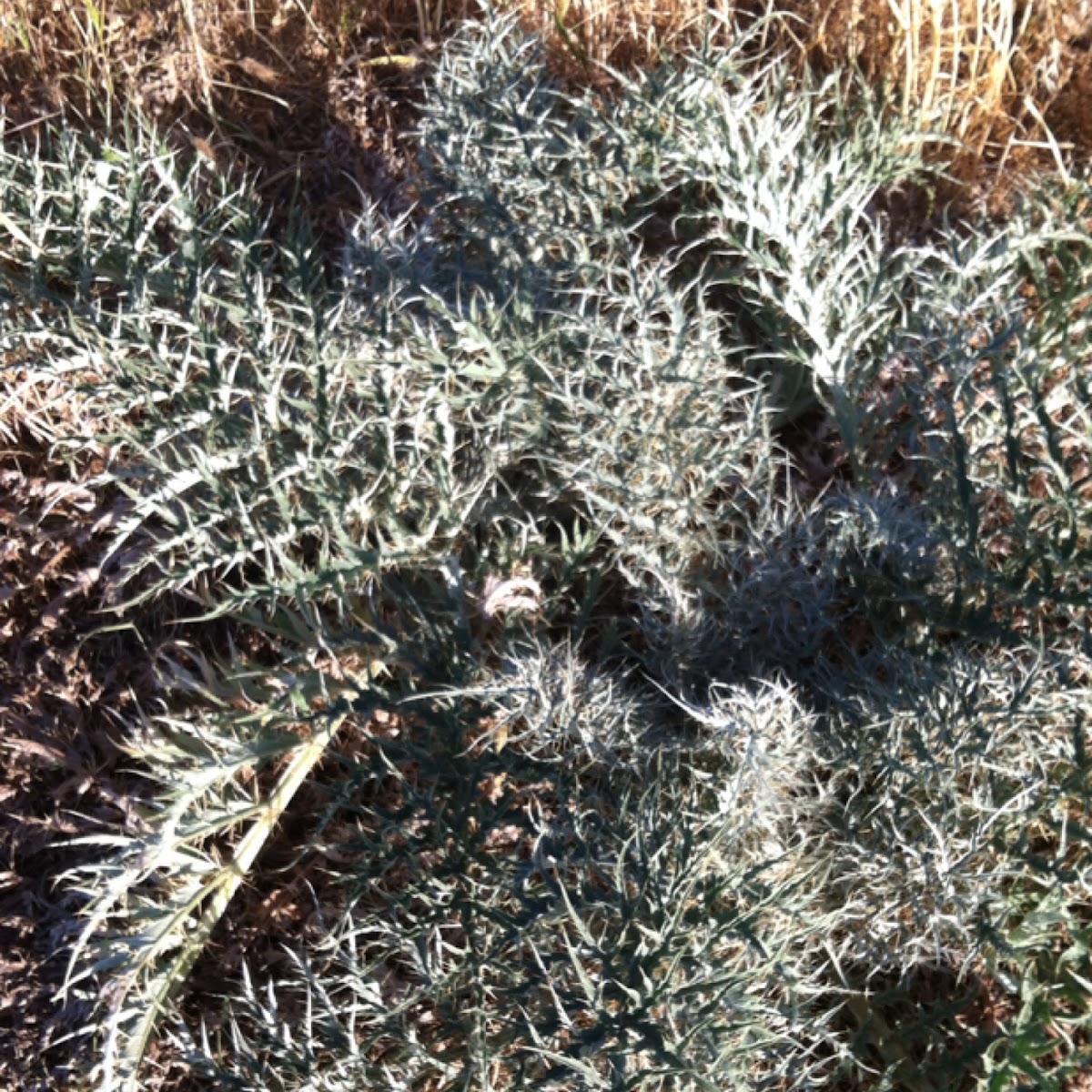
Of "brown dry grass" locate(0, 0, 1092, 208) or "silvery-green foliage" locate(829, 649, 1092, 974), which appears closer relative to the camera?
"silvery-green foliage" locate(829, 649, 1092, 974)

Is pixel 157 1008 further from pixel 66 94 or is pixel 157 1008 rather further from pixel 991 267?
pixel 66 94

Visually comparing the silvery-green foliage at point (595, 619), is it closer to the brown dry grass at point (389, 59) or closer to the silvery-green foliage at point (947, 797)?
the silvery-green foliage at point (947, 797)

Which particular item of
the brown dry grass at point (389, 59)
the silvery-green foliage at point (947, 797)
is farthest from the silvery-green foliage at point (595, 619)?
the brown dry grass at point (389, 59)

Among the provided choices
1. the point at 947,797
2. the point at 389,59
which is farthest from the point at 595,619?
the point at 389,59

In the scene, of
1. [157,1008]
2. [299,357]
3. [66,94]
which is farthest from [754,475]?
[66,94]

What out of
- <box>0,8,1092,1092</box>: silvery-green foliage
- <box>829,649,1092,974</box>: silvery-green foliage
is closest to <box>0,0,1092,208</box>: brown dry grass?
<box>0,8,1092,1092</box>: silvery-green foliage

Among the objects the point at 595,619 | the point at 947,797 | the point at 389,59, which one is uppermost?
the point at 389,59

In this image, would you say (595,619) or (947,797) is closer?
(947,797)

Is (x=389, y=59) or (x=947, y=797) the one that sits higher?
(x=389, y=59)

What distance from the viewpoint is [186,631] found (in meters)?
2.12

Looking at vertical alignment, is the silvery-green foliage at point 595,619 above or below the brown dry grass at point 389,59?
below

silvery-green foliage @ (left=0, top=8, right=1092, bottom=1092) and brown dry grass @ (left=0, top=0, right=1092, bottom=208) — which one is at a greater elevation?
brown dry grass @ (left=0, top=0, right=1092, bottom=208)

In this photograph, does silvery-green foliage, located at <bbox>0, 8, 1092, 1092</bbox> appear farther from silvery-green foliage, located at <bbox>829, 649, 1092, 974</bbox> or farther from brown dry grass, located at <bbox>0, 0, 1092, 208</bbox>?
brown dry grass, located at <bbox>0, 0, 1092, 208</bbox>

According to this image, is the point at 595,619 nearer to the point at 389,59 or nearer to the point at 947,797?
the point at 947,797
